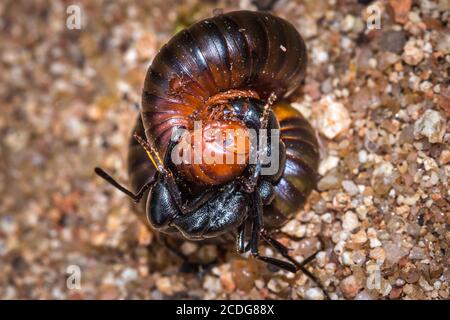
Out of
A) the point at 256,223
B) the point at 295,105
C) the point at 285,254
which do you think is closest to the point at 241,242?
the point at 256,223

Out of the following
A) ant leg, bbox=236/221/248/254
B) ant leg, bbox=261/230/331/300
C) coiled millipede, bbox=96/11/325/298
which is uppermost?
coiled millipede, bbox=96/11/325/298

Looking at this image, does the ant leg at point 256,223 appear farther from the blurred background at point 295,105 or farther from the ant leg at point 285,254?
the blurred background at point 295,105

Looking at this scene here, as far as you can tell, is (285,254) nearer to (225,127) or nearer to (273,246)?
(273,246)

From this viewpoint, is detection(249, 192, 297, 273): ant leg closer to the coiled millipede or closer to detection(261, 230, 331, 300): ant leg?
the coiled millipede

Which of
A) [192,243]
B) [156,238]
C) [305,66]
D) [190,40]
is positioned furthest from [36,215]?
[305,66]

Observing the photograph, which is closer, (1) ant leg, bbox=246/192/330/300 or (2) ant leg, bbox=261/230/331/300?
(1) ant leg, bbox=246/192/330/300

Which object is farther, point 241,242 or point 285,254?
point 285,254

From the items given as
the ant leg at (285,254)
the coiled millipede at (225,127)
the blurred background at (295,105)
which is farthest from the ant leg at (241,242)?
the blurred background at (295,105)

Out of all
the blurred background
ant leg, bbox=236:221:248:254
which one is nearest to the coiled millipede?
ant leg, bbox=236:221:248:254

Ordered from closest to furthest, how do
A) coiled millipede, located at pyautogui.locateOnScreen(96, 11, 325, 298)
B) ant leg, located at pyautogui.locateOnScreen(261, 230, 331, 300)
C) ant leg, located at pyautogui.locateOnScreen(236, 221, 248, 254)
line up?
coiled millipede, located at pyautogui.locateOnScreen(96, 11, 325, 298) → ant leg, located at pyautogui.locateOnScreen(236, 221, 248, 254) → ant leg, located at pyautogui.locateOnScreen(261, 230, 331, 300)

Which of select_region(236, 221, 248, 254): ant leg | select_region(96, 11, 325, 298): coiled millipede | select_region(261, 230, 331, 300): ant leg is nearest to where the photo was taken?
select_region(96, 11, 325, 298): coiled millipede
